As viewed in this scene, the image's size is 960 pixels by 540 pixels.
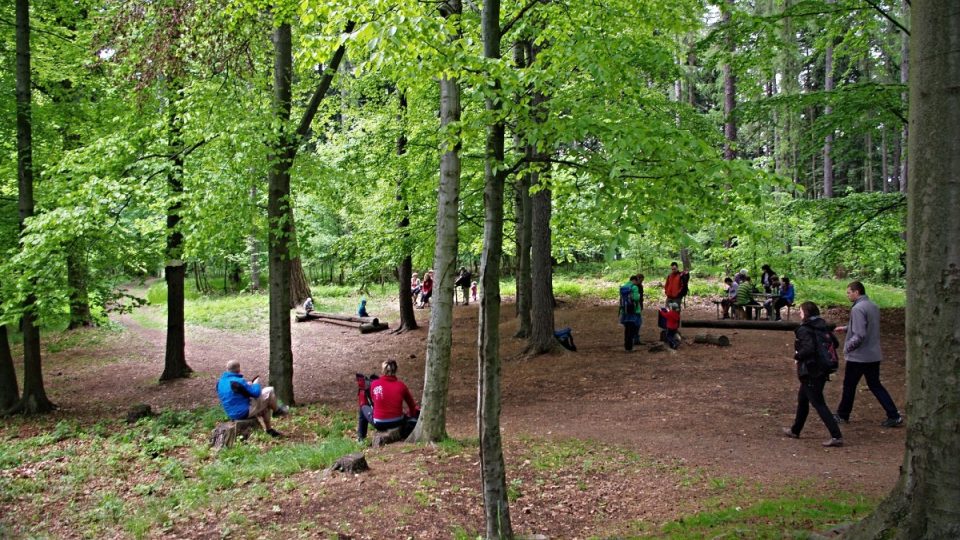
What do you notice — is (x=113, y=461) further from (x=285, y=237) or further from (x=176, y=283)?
(x=176, y=283)

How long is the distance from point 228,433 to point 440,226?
435 cm

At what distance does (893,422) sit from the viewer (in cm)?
729

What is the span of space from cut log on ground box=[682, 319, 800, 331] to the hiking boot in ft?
21.1

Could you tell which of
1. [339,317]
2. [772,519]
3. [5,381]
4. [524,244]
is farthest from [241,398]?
[339,317]

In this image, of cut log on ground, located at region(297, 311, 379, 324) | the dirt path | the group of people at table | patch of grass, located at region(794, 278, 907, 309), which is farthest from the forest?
cut log on ground, located at region(297, 311, 379, 324)

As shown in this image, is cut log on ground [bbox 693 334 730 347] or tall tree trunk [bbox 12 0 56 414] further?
cut log on ground [bbox 693 334 730 347]

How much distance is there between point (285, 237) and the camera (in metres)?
10.8

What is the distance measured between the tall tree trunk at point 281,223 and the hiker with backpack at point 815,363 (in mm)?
7774

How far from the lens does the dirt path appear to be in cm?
665

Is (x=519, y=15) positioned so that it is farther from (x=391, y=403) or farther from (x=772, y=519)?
(x=391, y=403)

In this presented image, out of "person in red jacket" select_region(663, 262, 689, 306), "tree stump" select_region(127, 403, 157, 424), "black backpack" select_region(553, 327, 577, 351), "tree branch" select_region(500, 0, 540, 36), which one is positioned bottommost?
"tree stump" select_region(127, 403, 157, 424)

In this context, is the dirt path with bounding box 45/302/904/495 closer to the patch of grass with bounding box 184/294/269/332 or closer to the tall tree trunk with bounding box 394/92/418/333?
the tall tree trunk with bounding box 394/92/418/333

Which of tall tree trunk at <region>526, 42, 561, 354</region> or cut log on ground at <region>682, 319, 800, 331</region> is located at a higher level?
tall tree trunk at <region>526, 42, 561, 354</region>

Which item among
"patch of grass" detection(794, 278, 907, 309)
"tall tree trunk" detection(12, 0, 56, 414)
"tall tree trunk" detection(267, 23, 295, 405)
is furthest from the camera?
"patch of grass" detection(794, 278, 907, 309)
